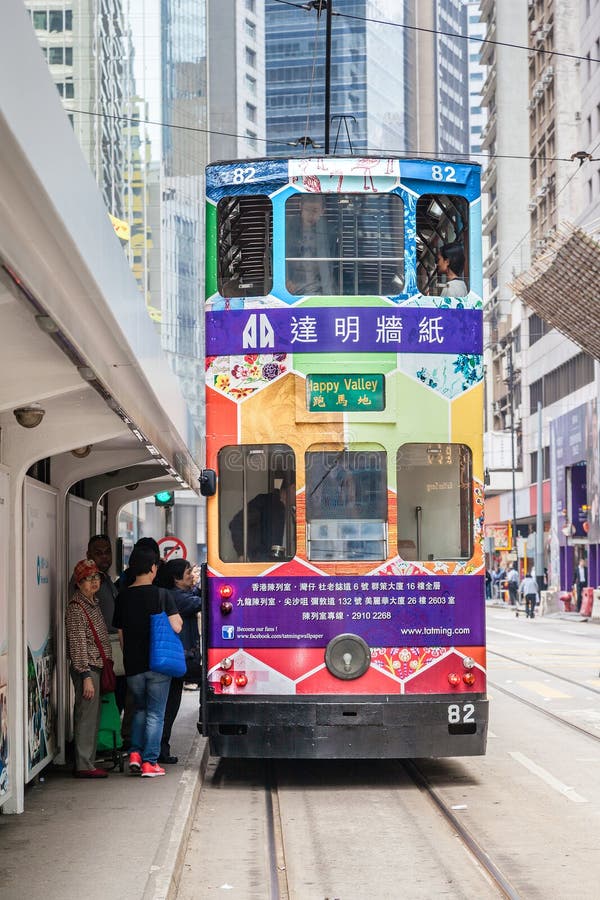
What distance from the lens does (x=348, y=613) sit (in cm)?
1070

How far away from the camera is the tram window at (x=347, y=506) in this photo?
1075 centimetres

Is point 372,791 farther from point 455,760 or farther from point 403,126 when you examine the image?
point 403,126

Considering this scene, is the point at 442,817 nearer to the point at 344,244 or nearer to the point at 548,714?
the point at 344,244

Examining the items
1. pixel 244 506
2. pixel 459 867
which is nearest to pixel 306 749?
pixel 244 506

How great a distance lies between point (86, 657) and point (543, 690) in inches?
396

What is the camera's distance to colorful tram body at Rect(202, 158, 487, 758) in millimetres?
10609

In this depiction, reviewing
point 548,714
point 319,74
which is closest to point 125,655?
point 548,714

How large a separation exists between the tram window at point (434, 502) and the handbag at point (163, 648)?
1.95 m

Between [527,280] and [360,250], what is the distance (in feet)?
117

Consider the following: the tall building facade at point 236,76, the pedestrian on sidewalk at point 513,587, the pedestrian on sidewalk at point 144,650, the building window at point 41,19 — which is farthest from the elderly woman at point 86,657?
the tall building facade at point 236,76

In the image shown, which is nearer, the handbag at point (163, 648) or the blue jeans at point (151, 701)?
the handbag at point (163, 648)

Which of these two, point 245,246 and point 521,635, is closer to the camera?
point 245,246

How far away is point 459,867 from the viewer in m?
8.09

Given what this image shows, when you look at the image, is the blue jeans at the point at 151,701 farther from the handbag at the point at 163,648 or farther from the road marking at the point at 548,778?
→ the road marking at the point at 548,778
